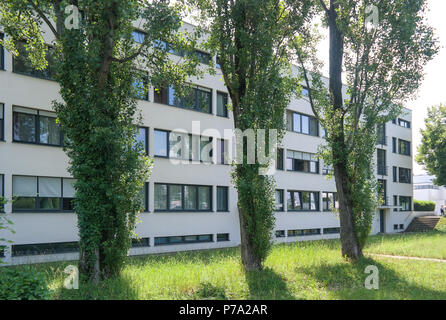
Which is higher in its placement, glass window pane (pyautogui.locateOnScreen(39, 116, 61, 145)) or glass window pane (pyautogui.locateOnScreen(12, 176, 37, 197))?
glass window pane (pyautogui.locateOnScreen(39, 116, 61, 145))

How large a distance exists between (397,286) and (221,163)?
1397cm

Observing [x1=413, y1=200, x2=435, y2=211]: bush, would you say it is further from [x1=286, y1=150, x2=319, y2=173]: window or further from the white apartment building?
[x1=286, y1=150, x2=319, y2=173]: window

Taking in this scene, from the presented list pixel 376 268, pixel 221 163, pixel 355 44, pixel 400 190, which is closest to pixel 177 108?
pixel 221 163

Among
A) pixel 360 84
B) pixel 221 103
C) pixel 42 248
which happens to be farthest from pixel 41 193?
pixel 360 84

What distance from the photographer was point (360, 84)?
617 inches

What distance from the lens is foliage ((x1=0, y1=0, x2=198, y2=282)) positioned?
10.2m

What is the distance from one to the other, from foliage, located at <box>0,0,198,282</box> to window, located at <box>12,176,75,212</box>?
6.05 m

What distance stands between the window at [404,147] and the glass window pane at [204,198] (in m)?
25.6

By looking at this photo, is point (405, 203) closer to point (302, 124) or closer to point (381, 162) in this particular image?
point (381, 162)

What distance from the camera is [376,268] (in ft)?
43.4

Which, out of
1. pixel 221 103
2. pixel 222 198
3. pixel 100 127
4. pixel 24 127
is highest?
pixel 221 103

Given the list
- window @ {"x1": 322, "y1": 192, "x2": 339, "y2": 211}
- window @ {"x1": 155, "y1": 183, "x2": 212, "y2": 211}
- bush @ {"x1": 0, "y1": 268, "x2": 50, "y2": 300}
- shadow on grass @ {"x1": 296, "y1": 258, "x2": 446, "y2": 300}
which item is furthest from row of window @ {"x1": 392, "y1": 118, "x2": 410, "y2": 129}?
bush @ {"x1": 0, "y1": 268, "x2": 50, "y2": 300}

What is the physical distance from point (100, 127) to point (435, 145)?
38.7 m

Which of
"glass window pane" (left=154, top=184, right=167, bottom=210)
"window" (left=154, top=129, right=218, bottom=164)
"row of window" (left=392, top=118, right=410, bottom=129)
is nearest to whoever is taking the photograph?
"glass window pane" (left=154, top=184, right=167, bottom=210)
